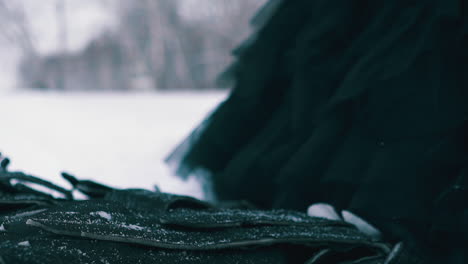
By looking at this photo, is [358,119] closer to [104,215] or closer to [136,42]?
[104,215]

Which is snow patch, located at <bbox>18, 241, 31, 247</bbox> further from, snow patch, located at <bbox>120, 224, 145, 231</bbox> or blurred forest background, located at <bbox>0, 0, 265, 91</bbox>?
blurred forest background, located at <bbox>0, 0, 265, 91</bbox>

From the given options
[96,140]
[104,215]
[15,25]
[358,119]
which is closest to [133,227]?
[104,215]

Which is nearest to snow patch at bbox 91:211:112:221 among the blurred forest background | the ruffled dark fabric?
the ruffled dark fabric

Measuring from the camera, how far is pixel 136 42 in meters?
7.88

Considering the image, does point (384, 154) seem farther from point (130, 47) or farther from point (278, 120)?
point (130, 47)

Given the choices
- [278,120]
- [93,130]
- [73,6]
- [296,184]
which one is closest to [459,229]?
[296,184]

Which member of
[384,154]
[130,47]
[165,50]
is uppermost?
[130,47]

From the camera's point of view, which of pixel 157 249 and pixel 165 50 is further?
pixel 165 50

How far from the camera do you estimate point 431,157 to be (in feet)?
1.58

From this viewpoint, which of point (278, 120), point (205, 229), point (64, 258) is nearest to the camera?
point (64, 258)

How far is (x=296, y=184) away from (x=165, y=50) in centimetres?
751

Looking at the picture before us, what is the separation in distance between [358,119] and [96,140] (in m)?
1.16

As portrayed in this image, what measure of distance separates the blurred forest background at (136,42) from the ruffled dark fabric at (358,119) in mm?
6040

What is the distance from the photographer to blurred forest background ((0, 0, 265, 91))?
7.00 m
